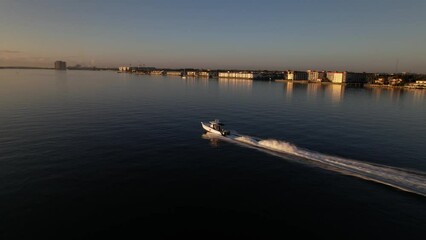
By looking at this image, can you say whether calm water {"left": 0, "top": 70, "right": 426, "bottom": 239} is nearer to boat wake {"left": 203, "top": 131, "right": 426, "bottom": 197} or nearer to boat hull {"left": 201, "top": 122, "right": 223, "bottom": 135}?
boat wake {"left": 203, "top": 131, "right": 426, "bottom": 197}

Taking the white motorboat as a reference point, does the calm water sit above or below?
below

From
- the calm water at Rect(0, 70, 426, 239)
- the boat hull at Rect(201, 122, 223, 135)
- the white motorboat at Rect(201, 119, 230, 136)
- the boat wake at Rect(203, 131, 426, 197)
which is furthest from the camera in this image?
the boat hull at Rect(201, 122, 223, 135)

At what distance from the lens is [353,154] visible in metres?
45.1

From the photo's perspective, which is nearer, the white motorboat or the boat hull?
the white motorboat

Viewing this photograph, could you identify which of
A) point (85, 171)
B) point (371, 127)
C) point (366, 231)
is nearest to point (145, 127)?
point (85, 171)

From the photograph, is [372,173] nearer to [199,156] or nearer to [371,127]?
[199,156]

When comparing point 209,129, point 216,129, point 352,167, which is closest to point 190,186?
point 352,167

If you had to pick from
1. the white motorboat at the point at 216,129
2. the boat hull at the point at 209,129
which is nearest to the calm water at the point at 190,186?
the boat hull at the point at 209,129

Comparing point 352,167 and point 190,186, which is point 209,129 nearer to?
point 190,186

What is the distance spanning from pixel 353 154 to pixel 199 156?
980 inches

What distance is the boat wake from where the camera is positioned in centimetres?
3338

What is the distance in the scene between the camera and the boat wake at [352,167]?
3338 centimetres

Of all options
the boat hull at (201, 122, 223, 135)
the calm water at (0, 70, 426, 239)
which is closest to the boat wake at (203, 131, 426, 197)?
the calm water at (0, 70, 426, 239)

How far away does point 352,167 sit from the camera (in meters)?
38.3
